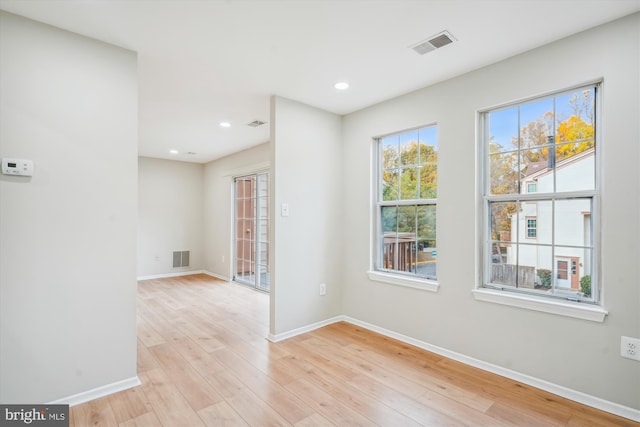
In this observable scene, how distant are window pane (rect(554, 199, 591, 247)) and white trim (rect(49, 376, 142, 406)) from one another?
3356 millimetres

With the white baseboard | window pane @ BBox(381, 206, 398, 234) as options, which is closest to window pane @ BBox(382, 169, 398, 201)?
window pane @ BBox(381, 206, 398, 234)

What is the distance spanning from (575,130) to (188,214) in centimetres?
682

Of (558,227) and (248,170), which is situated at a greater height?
(248,170)

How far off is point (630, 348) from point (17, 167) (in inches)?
157

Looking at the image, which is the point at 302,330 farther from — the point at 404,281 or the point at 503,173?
the point at 503,173

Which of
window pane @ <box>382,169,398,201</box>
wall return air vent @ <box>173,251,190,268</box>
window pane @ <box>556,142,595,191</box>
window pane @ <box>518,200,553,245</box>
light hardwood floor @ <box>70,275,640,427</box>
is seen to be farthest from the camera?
wall return air vent @ <box>173,251,190,268</box>

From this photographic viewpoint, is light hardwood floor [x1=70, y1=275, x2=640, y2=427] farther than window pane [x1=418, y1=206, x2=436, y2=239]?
No

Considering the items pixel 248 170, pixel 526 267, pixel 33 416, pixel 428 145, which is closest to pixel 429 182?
pixel 428 145

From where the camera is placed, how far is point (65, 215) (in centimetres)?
212

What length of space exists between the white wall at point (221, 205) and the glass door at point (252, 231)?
15 cm

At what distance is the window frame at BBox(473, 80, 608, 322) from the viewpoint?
7.10 ft

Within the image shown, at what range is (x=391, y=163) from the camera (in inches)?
140

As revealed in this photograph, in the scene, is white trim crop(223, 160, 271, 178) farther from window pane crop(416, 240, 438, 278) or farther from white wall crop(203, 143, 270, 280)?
window pane crop(416, 240, 438, 278)

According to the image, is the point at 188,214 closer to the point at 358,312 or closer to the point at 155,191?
the point at 155,191
